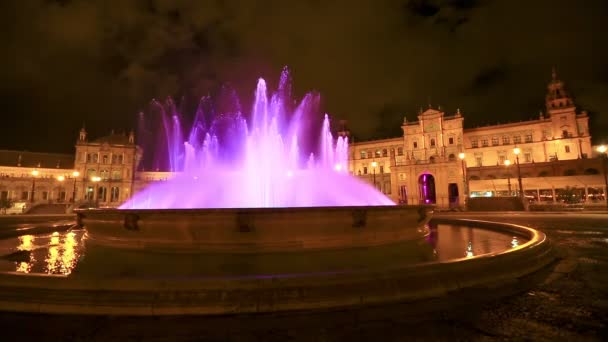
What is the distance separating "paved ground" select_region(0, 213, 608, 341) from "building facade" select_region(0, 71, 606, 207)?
40.5m

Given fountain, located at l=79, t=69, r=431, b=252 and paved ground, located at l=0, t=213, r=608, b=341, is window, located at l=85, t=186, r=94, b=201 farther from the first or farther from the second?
paved ground, located at l=0, t=213, r=608, b=341

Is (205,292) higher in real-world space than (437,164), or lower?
lower

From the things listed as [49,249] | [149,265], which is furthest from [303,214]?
[49,249]

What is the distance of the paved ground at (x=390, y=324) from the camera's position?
2.94 m

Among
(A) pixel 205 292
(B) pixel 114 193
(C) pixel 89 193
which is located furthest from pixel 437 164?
(C) pixel 89 193

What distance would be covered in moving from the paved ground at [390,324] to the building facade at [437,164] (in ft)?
133

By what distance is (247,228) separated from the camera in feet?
18.0

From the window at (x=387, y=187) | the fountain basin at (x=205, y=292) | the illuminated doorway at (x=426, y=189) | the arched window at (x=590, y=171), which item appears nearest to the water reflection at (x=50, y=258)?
the fountain basin at (x=205, y=292)

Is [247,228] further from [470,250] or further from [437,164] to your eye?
[437,164]

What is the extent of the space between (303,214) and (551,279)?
13.4 feet

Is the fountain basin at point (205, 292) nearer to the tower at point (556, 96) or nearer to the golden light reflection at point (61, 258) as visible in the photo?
the golden light reflection at point (61, 258)

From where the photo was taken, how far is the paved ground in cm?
294

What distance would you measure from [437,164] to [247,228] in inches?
1766

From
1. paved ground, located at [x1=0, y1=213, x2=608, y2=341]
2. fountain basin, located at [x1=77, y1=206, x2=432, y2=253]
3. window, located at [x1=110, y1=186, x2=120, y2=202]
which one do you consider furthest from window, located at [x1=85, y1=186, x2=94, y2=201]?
paved ground, located at [x1=0, y1=213, x2=608, y2=341]
